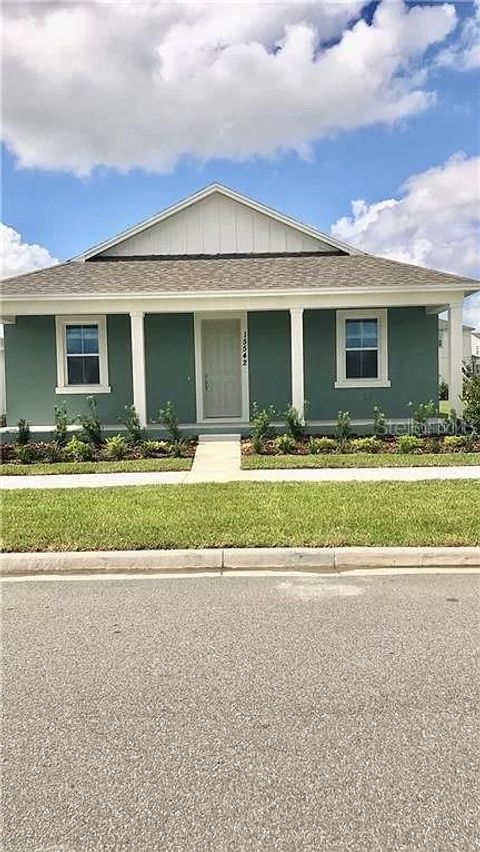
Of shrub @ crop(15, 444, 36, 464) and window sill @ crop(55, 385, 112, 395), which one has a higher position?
window sill @ crop(55, 385, 112, 395)

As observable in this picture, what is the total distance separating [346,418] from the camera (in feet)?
43.4

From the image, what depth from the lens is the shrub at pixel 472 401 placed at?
43.0 feet

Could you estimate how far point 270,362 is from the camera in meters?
15.6

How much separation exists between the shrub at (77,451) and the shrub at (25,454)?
60 cm

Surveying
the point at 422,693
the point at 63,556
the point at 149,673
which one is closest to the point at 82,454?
the point at 63,556

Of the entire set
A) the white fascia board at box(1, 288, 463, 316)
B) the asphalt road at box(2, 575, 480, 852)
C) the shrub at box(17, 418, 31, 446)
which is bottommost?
the asphalt road at box(2, 575, 480, 852)

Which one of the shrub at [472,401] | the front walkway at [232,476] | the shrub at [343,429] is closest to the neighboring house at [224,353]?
the shrub at [343,429]

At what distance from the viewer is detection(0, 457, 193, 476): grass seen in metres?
11.2

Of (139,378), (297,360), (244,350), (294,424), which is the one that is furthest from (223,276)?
(294,424)

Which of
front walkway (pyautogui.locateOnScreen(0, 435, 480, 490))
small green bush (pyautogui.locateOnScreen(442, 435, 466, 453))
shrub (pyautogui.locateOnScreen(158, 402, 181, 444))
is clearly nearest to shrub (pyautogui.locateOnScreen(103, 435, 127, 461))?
shrub (pyautogui.locateOnScreen(158, 402, 181, 444))

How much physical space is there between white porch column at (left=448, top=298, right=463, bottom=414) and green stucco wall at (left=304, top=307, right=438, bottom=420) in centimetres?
129

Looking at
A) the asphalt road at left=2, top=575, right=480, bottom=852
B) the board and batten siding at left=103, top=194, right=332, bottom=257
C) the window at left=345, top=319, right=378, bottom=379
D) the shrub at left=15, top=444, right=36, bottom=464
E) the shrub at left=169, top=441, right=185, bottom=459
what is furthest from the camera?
the board and batten siding at left=103, top=194, right=332, bottom=257

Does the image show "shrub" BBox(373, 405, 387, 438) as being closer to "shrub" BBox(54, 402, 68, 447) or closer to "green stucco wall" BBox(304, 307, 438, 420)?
"green stucco wall" BBox(304, 307, 438, 420)

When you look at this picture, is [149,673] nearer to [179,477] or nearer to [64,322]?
[179,477]
